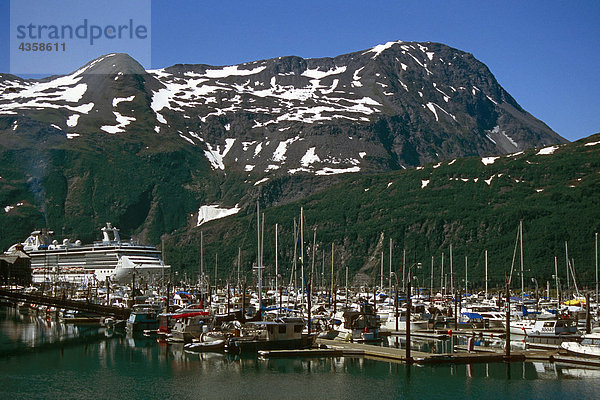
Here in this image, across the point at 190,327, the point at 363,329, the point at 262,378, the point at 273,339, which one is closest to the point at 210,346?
the point at 273,339

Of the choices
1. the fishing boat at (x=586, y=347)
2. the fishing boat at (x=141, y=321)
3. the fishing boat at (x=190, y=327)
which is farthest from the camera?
the fishing boat at (x=141, y=321)

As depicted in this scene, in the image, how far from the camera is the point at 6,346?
70438mm

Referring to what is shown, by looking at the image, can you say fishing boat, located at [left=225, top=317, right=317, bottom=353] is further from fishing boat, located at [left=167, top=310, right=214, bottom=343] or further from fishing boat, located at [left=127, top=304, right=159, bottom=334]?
fishing boat, located at [left=127, top=304, right=159, bottom=334]

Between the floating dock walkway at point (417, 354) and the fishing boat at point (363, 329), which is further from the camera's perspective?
the fishing boat at point (363, 329)

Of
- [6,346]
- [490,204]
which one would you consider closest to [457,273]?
[490,204]

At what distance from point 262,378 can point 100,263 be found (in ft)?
432

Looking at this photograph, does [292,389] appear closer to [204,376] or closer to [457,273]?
[204,376]

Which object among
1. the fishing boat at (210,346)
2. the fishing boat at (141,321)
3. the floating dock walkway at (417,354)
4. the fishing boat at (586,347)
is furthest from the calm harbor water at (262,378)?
the fishing boat at (141,321)

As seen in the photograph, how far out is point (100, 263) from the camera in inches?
7008

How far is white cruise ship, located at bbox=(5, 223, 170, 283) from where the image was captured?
168 metres

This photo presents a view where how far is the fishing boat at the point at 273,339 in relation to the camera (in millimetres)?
62562

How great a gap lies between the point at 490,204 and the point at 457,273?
109 feet

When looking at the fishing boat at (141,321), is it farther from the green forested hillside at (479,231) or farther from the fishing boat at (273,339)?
the green forested hillside at (479,231)

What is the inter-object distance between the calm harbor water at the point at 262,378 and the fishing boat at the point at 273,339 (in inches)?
60.8
